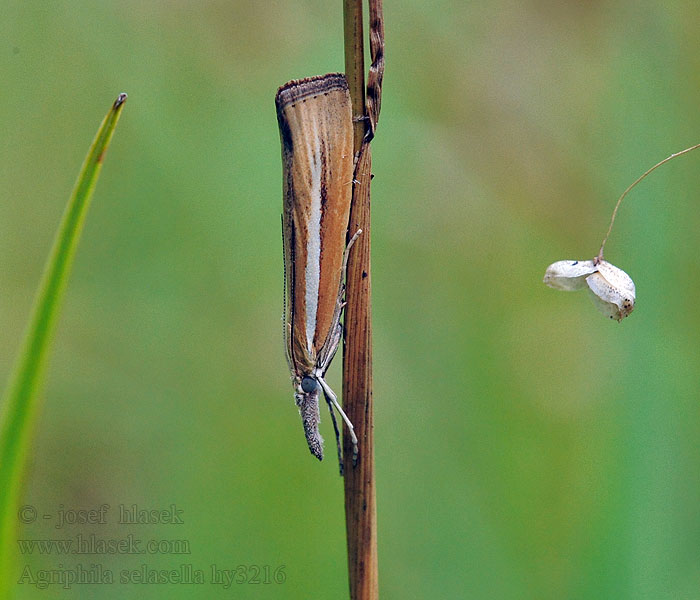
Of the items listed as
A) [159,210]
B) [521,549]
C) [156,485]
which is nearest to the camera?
[521,549]

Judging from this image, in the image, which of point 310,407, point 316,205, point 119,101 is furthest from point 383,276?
point 119,101

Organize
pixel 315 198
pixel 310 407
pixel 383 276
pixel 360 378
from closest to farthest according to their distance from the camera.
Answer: pixel 360 378, pixel 315 198, pixel 310 407, pixel 383 276

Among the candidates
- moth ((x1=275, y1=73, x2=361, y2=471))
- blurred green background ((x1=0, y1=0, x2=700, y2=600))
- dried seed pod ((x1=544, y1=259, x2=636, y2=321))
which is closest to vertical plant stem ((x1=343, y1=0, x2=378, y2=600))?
moth ((x1=275, y1=73, x2=361, y2=471))

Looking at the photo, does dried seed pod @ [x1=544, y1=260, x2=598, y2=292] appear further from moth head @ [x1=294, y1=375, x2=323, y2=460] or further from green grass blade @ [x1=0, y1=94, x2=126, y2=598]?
green grass blade @ [x1=0, y1=94, x2=126, y2=598]

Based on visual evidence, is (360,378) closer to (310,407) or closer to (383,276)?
(310,407)

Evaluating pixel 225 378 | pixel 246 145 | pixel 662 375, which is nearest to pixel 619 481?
pixel 662 375

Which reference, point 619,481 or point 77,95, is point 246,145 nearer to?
point 77,95

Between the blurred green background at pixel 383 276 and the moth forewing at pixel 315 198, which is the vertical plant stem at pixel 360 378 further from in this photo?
the blurred green background at pixel 383 276
